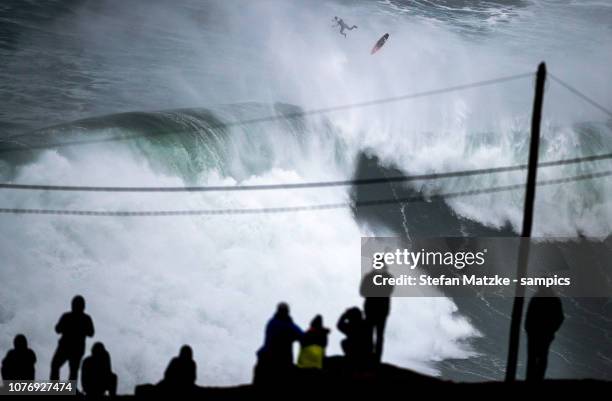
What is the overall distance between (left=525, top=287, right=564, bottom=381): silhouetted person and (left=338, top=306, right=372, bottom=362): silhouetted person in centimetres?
259

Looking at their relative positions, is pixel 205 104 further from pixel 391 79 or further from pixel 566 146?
pixel 566 146

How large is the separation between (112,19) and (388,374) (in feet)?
159

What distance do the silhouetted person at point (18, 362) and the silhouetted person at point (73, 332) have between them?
1.61 feet

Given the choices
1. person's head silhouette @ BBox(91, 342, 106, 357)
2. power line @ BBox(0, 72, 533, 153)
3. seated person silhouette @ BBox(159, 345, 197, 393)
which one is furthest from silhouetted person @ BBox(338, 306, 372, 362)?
power line @ BBox(0, 72, 533, 153)

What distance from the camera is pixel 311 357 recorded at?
920cm

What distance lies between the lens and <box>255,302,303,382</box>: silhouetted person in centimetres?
895

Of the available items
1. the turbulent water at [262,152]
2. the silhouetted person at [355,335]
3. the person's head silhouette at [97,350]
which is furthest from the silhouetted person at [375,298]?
the turbulent water at [262,152]

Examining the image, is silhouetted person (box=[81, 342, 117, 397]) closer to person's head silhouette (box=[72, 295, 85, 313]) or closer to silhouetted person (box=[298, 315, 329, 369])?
person's head silhouette (box=[72, 295, 85, 313])

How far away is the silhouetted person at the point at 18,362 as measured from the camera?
379 inches

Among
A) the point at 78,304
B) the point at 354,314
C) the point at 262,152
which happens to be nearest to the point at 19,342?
the point at 78,304

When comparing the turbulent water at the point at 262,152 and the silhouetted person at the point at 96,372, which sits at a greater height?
the turbulent water at the point at 262,152

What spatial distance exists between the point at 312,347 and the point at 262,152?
22683mm

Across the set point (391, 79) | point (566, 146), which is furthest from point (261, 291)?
point (391, 79)

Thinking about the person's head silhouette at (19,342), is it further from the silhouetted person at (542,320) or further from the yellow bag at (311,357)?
the silhouetted person at (542,320)
